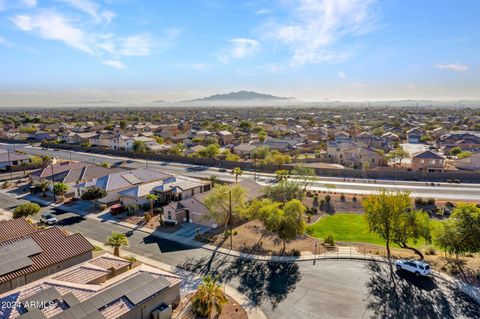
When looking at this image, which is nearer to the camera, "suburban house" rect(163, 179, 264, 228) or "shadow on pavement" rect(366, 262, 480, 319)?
"shadow on pavement" rect(366, 262, 480, 319)

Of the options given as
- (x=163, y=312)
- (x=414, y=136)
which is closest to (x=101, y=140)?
(x=163, y=312)

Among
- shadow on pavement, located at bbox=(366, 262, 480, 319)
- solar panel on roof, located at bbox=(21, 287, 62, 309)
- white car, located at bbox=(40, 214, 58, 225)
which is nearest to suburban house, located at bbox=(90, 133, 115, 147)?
white car, located at bbox=(40, 214, 58, 225)

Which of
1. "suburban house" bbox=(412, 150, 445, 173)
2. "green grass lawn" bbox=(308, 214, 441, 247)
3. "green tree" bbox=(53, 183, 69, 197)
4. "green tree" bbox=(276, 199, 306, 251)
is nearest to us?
"green tree" bbox=(276, 199, 306, 251)

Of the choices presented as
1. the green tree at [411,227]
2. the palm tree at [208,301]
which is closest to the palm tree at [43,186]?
the palm tree at [208,301]

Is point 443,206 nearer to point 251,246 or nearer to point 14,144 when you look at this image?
point 251,246

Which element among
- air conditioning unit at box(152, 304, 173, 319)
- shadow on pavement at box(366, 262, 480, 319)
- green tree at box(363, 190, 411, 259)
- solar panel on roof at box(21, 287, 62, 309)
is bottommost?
shadow on pavement at box(366, 262, 480, 319)

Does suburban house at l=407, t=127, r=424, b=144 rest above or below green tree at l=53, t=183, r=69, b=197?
above

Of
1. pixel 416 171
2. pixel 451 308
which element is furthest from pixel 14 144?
pixel 451 308

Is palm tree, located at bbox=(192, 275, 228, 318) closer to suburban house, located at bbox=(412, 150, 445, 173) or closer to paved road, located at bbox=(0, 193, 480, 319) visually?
paved road, located at bbox=(0, 193, 480, 319)
